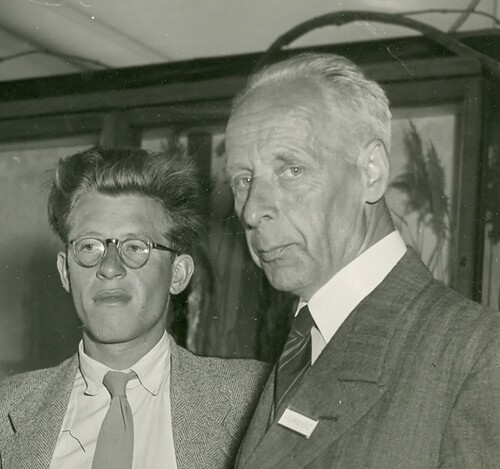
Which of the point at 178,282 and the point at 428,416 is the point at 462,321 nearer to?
the point at 428,416

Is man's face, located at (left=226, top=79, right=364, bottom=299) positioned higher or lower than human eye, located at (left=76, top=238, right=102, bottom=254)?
higher

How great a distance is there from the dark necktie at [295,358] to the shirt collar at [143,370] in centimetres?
64

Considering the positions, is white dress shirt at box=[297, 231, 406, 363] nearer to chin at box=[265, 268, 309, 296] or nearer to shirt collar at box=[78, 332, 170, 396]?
A: chin at box=[265, 268, 309, 296]

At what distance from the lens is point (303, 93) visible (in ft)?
4.07

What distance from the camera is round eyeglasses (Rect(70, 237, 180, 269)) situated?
178 cm

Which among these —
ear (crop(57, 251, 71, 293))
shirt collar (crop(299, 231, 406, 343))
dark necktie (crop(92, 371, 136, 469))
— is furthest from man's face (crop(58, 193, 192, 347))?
shirt collar (crop(299, 231, 406, 343))

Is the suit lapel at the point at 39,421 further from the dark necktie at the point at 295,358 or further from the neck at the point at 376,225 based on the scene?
the neck at the point at 376,225

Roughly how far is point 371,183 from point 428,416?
1.33 feet

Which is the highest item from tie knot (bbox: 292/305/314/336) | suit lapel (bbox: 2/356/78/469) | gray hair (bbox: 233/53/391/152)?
gray hair (bbox: 233/53/391/152)

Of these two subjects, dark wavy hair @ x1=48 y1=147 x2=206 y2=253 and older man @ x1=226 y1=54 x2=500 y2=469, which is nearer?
older man @ x1=226 y1=54 x2=500 y2=469

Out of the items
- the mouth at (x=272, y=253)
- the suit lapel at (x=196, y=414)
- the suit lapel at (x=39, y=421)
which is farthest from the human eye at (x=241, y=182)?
the suit lapel at (x=39, y=421)

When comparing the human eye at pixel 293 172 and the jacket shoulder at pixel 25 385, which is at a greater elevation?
the human eye at pixel 293 172

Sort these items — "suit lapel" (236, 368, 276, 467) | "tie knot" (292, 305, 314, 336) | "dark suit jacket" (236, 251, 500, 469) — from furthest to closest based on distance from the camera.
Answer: "tie knot" (292, 305, 314, 336) → "suit lapel" (236, 368, 276, 467) → "dark suit jacket" (236, 251, 500, 469)

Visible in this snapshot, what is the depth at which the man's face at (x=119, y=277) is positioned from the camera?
1.76m
